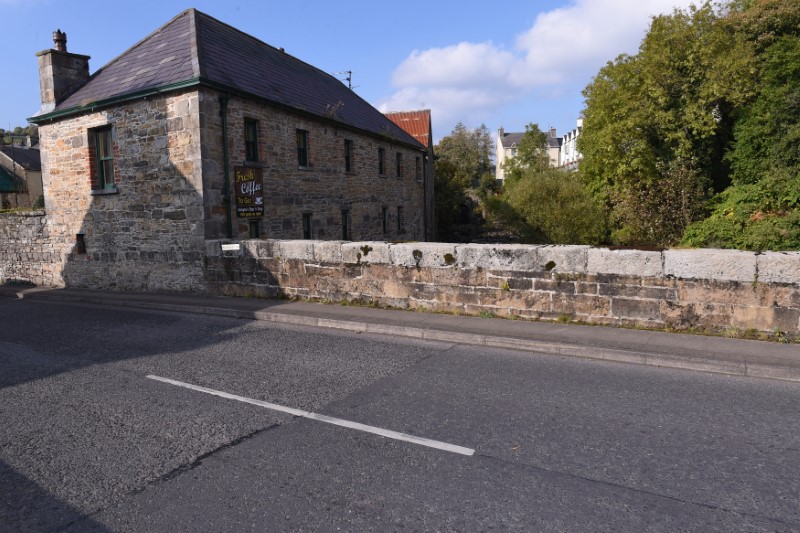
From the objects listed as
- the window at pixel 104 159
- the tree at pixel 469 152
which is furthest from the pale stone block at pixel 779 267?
the tree at pixel 469 152

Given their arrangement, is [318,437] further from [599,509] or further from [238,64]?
[238,64]

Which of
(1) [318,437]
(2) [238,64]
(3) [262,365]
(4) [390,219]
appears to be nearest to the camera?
(1) [318,437]

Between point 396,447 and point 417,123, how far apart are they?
109ft

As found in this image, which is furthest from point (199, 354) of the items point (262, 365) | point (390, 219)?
point (390, 219)

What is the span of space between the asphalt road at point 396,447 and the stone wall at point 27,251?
11.5m

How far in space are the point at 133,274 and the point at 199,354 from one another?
8.53 metres

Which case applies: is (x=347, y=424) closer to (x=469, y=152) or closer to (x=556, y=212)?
(x=556, y=212)

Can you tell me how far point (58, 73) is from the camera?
656 inches

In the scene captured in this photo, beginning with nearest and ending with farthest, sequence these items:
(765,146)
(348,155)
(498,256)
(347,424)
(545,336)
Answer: (347,424) < (545,336) < (498,256) < (765,146) < (348,155)

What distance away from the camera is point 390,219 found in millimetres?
24875

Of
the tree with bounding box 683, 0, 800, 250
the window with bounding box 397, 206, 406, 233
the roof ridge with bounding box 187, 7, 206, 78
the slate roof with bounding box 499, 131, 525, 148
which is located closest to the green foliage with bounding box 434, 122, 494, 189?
the slate roof with bounding box 499, 131, 525, 148

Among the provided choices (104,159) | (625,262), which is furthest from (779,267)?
(104,159)

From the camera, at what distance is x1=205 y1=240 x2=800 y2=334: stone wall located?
7.20 metres

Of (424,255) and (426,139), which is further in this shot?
(426,139)
